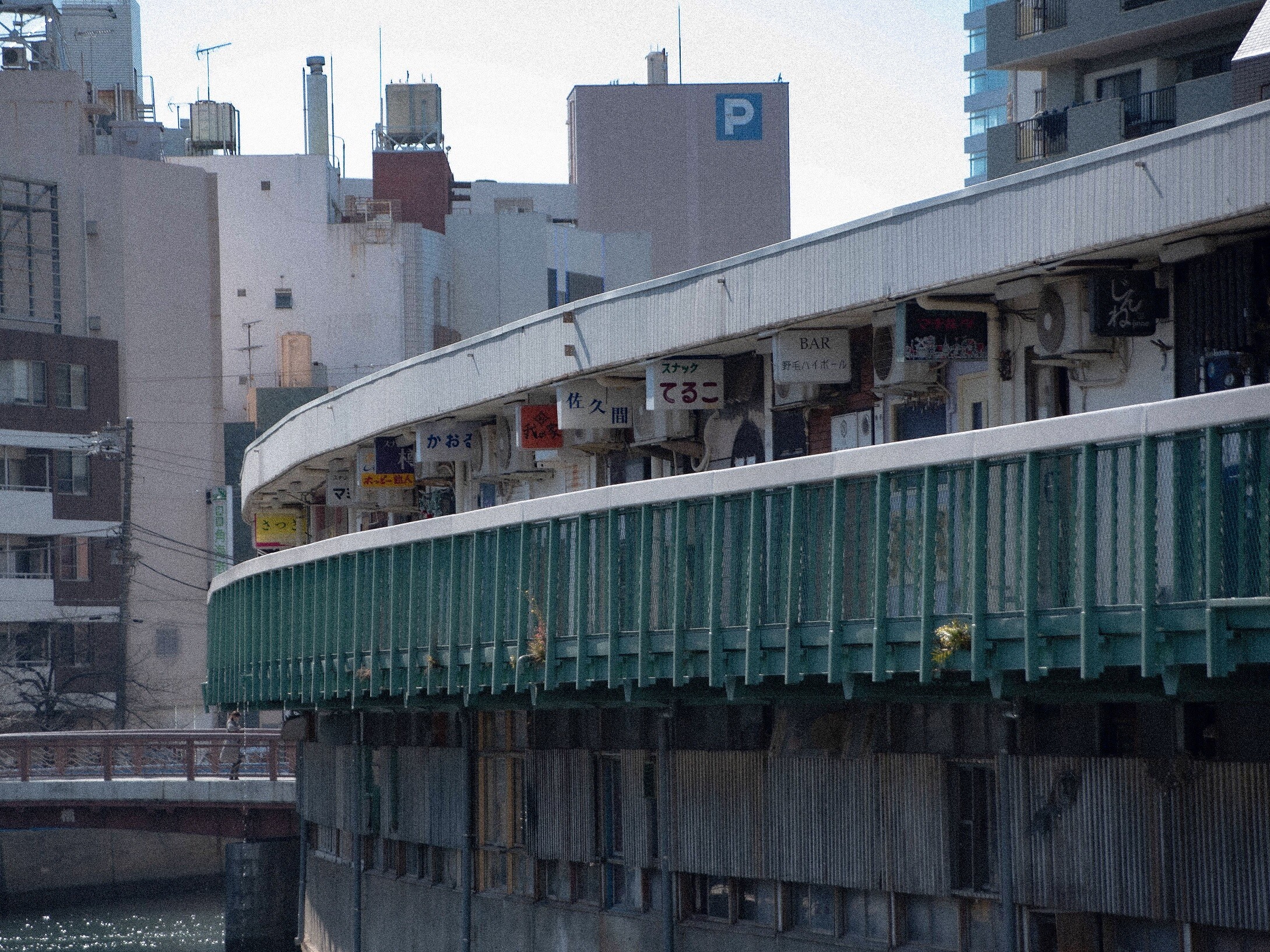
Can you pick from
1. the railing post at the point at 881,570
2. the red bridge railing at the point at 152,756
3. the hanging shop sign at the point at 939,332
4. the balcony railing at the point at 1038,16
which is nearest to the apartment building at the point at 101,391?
the red bridge railing at the point at 152,756

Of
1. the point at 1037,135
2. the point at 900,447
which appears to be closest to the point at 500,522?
the point at 900,447

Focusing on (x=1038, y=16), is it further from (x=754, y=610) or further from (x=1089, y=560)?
(x=1089, y=560)

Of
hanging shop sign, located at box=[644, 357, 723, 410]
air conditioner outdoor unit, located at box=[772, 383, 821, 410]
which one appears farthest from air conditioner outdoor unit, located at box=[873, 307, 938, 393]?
hanging shop sign, located at box=[644, 357, 723, 410]

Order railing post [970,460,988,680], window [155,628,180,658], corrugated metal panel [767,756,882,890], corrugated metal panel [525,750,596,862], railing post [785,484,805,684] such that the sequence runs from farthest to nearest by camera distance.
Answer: window [155,628,180,658] → corrugated metal panel [525,750,596,862] → corrugated metal panel [767,756,882,890] → railing post [785,484,805,684] → railing post [970,460,988,680]

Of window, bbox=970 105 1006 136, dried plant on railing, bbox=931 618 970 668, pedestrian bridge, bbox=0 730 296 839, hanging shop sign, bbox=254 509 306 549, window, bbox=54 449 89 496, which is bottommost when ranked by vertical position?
pedestrian bridge, bbox=0 730 296 839

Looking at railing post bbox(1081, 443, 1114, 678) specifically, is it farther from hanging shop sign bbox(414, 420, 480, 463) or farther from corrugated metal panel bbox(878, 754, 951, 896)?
hanging shop sign bbox(414, 420, 480, 463)

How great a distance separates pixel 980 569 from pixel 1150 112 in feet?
111

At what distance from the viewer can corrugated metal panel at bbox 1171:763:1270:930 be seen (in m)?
13.5

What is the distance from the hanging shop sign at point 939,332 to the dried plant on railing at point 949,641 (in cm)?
446

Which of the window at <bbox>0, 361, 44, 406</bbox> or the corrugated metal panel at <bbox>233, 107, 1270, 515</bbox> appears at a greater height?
the window at <bbox>0, 361, 44, 406</bbox>

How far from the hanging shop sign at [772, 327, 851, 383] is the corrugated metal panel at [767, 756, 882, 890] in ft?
13.0

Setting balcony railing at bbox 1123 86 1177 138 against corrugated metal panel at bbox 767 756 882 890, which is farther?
balcony railing at bbox 1123 86 1177 138

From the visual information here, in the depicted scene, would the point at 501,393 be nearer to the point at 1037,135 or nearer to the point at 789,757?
the point at 789,757

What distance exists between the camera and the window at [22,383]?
67.2 m
